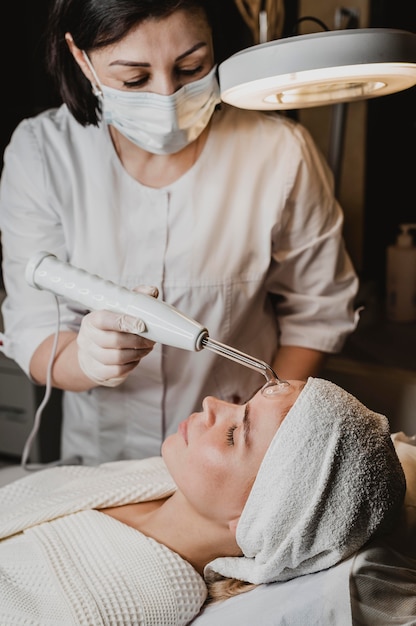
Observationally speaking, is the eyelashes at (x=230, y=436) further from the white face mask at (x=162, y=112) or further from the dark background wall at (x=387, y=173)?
the dark background wall at (x=387, y=173)

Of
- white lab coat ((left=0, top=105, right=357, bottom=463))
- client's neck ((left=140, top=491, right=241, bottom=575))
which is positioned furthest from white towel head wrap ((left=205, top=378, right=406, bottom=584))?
white lab coat ((left=0, top=105, right=357, bottom=463))

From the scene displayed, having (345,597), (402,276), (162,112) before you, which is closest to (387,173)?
(402,276)

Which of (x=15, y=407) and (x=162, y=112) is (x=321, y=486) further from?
(x=15, y=407)

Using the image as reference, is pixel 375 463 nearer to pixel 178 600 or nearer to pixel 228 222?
pixel 178 600

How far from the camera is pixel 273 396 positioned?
1.41 metres

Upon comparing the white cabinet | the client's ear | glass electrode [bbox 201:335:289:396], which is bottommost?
the white cabinet

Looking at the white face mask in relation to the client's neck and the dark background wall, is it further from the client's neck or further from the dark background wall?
the dark background wall

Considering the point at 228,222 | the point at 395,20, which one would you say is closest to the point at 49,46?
the point at 228,222

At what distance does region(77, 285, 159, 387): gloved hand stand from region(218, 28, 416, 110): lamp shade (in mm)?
393

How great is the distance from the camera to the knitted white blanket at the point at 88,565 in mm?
1272

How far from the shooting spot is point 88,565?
1.37 metres

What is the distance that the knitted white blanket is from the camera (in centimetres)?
127

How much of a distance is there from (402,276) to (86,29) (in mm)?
1455

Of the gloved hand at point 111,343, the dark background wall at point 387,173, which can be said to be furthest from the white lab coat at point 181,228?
the dark background wall at point 387,173
